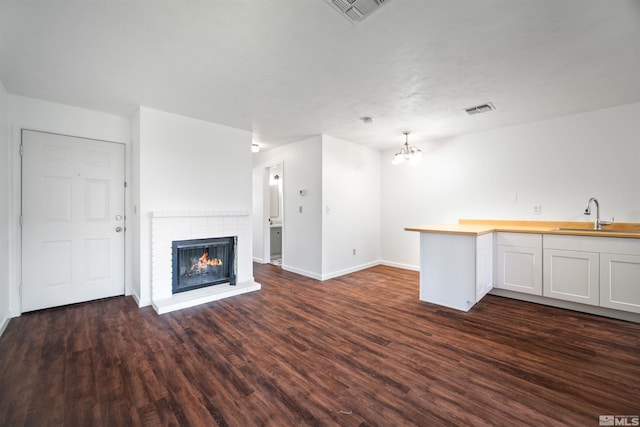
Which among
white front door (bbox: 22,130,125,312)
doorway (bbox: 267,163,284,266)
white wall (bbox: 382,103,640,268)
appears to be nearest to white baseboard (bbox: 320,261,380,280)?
white wall (bbox: 382,103,640,268)

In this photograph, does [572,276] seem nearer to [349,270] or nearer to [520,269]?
[520,269]

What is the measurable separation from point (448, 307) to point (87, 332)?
13.0 feet

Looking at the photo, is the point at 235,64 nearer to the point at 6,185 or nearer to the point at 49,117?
the point at 49,117

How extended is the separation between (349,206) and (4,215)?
448cm

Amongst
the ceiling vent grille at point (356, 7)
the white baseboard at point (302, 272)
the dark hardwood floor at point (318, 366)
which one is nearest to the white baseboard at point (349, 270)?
the white baseboard at point (302, 272)

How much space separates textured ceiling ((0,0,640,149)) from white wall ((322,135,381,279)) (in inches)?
51.1

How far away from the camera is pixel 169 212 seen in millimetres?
3430

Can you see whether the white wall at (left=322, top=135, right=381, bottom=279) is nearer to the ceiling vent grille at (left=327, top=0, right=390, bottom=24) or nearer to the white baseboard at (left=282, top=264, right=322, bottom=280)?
the white baseboard at (left=282, top=264, right=322, bottom=280)

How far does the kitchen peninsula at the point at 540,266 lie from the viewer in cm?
283

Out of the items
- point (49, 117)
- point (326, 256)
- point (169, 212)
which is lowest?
point (326, 256)

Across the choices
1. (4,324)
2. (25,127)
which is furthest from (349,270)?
(25,127)

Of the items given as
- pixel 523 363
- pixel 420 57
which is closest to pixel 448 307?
pixel 523 363

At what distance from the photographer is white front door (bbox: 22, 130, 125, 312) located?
3141 mm

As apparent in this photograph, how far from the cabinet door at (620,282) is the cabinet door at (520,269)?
1.78 ft
